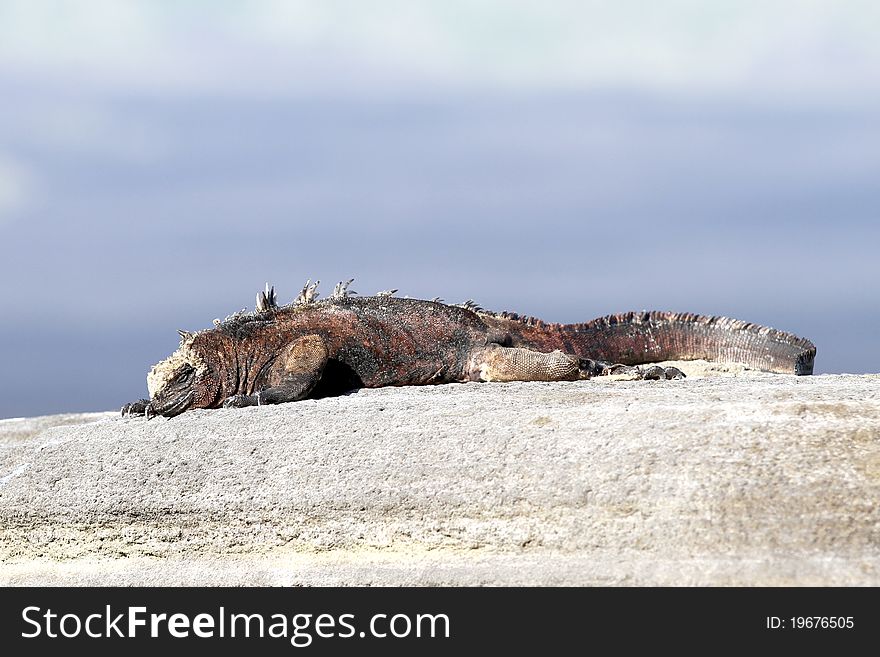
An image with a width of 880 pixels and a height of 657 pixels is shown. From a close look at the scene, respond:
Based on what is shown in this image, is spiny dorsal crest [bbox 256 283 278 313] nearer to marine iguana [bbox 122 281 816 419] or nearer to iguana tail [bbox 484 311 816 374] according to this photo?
marine iguana [bbox 122 281 816 419]

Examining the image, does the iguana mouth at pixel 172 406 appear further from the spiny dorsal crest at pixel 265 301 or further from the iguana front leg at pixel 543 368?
the iguana front leg at pixel 543 368

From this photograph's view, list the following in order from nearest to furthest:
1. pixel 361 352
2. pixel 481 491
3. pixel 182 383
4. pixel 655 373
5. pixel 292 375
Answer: pixel 481 491 < pixel 655 373 < pixel 292 375 < pixel 182 383 < pixel 361 352

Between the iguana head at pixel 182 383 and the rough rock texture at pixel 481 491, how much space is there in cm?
59

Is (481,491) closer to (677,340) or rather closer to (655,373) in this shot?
(655,373)

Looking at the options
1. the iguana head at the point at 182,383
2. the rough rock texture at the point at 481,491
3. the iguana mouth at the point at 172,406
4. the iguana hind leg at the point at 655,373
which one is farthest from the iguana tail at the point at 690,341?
the iguana mouth at the point at 172,406

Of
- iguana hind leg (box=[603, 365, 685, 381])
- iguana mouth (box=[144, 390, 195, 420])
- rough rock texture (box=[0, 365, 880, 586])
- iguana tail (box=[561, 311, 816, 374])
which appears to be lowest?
rough rock texture (box=[0, 365, 880, 586])

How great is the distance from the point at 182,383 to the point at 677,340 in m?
6.45

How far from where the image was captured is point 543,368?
1163 cm

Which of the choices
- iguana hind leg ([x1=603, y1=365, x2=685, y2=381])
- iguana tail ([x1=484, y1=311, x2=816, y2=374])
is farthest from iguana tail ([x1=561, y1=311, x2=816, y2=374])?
iguana hind leg ([x1=603, y1=365, x2=685, y2=381])

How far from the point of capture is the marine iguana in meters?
11.7

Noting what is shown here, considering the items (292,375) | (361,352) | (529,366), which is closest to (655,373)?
(529,366)

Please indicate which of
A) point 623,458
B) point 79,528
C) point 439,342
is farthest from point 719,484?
point 79,528

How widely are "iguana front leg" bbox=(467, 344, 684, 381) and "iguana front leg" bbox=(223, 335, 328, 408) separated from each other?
1882mm

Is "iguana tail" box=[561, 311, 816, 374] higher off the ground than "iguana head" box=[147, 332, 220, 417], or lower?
higher
